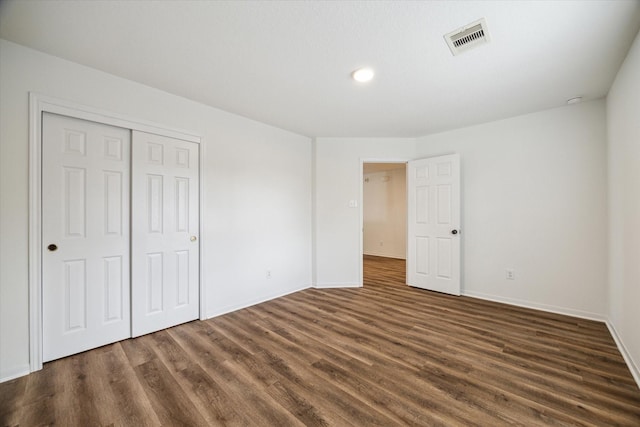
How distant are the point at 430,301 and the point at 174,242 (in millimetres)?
3321

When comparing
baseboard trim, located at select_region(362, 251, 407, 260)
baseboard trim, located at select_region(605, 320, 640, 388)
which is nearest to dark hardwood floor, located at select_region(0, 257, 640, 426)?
baseboard trim, located at select_region(605, 320, 640, 388)

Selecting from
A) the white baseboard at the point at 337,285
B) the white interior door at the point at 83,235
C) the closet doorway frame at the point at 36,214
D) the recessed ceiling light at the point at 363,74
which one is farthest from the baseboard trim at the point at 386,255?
the closet doorway frame at the point at 36,214

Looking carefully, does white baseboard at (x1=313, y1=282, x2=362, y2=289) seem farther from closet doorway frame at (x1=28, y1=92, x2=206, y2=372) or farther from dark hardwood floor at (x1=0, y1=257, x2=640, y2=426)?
closet doorway frame at (x1=28, y1=92, x2=206, y2=372)

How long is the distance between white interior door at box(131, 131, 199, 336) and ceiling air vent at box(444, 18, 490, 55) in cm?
269

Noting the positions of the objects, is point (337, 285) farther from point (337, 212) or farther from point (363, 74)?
point (363, 74)

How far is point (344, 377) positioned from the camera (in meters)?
1.94

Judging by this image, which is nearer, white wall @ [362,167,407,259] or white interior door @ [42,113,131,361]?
white interior door @ [42,113,131,361]

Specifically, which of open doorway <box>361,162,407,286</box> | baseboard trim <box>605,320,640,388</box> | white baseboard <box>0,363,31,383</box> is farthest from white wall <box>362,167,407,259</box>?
white baseboard <box>0,363,31,383</box>

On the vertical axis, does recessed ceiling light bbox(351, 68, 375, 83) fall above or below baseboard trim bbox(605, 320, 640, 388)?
above

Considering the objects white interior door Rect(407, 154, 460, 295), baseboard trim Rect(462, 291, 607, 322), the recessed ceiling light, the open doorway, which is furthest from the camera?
the open doorway

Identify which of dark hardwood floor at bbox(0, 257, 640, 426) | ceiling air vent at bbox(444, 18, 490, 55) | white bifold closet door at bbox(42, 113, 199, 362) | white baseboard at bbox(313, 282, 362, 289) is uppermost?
ceiling air vent at bbox(444, 18, 490, 55)

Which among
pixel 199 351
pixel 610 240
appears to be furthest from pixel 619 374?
pixel 199 351

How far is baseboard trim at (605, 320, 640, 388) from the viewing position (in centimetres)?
188

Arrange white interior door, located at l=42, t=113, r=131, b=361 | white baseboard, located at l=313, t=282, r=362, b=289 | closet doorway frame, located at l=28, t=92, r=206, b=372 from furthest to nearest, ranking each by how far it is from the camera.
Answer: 1. white baseboard, located at l=313, t=282, r=362, b=289
2. white interior door, located at l=42, t=113, r=131, b=361
3. closet doorway frame, located at l=28, t=92, r=206, b=372
